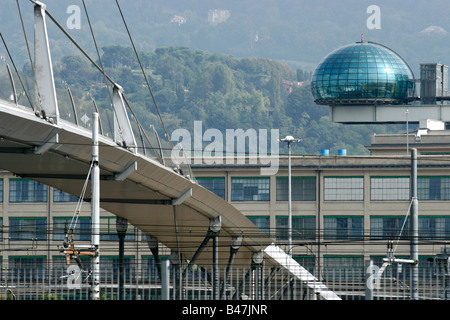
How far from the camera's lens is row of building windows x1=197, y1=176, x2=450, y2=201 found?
89.0 meters

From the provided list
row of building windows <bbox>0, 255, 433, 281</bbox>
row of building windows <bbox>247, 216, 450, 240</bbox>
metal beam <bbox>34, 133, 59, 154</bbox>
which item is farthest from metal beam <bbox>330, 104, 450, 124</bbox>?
metal beam <bbox>34, 133, 59, 154</bbox>

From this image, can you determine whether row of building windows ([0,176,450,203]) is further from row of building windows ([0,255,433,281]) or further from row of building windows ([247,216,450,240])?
row of building windows ([0,255,433,281])

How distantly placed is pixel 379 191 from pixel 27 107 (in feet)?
199

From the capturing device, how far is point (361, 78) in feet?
385

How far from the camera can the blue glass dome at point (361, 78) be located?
11725 centimetres

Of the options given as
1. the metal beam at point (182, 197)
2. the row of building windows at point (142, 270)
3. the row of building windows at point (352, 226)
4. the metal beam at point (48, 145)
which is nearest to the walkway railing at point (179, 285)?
the row of building windows at point (142, 270)

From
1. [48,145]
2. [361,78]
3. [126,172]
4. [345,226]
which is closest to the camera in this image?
[48,145]

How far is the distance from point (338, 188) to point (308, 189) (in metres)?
2.85

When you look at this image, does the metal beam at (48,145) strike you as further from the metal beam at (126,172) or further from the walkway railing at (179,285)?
the metal beam at (126,172)

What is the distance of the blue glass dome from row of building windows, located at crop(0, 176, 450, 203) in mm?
29355

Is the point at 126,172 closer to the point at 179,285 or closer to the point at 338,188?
the point at 179,285

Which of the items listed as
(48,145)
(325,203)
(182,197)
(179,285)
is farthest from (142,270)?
(325,203)

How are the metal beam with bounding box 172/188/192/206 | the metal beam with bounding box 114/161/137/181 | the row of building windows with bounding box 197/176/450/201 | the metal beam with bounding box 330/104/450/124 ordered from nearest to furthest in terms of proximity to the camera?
1. the metal beam with bounding box 114/161/137/181
2. the metal beam with bounding box 172/188/192/206
3. the row of building windows with bounding box 197/176/450/201
4. the metal beam with bounding box 330/104/450/124
